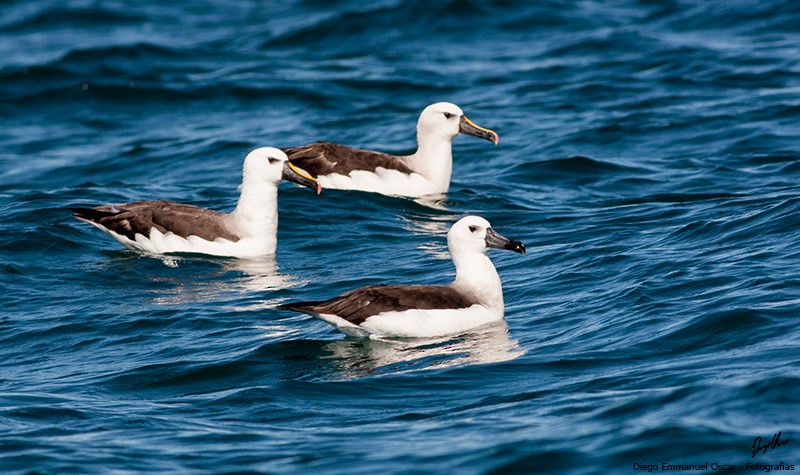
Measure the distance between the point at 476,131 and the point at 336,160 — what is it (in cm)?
221

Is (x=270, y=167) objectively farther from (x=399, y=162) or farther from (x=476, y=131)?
(x=476, y=131)

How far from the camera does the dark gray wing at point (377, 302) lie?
39.7ft

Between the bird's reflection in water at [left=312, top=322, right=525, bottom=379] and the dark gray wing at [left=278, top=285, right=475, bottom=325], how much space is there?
336 mm

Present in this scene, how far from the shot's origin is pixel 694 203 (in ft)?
56.2

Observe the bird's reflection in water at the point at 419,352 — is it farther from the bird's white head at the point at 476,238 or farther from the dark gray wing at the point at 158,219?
the dark gray wing at the point at 158,219

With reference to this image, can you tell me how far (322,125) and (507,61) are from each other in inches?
212

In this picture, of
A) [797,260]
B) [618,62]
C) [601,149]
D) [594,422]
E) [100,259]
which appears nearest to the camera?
[594,422]

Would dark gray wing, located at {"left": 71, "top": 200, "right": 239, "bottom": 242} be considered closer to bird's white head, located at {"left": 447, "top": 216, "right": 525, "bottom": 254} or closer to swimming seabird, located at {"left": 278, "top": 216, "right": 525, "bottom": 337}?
bird's white head, located at {"left": 447, "top": 216, "right": 525, "bottom": 254}

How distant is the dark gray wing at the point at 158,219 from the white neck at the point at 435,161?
162 inches

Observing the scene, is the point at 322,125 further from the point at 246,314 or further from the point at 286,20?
the point at 246,314

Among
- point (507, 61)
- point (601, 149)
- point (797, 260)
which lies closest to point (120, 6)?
point (507, 61)

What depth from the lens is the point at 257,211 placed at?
53.8 feet

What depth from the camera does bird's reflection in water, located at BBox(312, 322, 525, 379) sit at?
1148 cm
